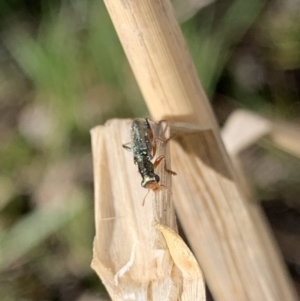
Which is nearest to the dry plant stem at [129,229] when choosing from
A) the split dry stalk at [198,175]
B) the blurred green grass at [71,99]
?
the split dry stalk at [198,175]

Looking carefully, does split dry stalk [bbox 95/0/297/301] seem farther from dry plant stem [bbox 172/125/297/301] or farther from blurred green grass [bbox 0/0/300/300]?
blurred green grass [bbox 0/0/300/300]

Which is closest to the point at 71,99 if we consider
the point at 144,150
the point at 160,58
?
the point at 144,150

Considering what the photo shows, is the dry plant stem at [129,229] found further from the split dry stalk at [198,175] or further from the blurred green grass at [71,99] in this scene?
the blurred green grass at [71,99]

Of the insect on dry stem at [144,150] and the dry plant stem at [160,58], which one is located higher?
the dry plant stem at [160,58]

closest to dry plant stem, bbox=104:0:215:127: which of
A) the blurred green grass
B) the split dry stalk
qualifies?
the split dry stalk

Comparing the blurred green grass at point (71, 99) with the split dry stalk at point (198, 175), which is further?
the blurred green grass at point (71, 99)

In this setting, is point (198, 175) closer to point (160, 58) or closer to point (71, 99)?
point (160, 58)
